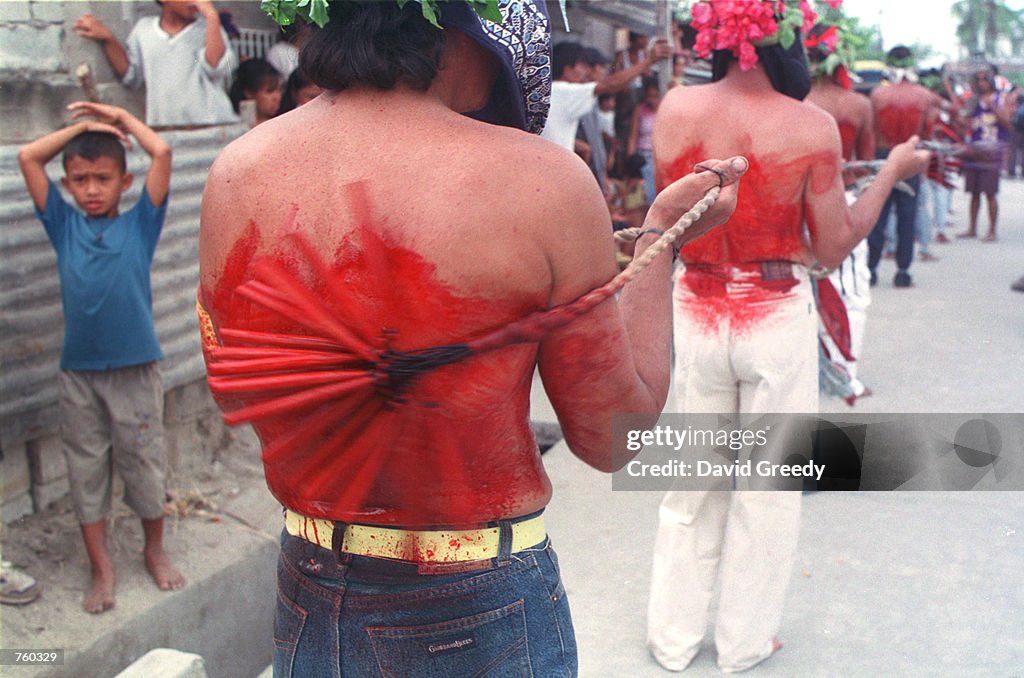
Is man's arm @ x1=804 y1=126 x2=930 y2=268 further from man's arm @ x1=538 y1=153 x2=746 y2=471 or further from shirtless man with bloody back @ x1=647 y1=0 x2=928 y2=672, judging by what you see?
man's arm @ x1=538 y1=153 x2=746 y2=471

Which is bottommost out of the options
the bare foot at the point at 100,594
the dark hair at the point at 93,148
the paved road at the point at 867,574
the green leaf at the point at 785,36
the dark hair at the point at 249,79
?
the paved road at the point at 867,574

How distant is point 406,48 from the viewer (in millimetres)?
1306

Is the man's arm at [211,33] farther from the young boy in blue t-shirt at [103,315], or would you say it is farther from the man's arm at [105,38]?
the young boy in blue t-shirt at [103,315]

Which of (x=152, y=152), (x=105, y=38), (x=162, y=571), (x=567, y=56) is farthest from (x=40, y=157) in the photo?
(x=567, y=56)

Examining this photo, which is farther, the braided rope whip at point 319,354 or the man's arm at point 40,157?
the man's arm at point 40,157

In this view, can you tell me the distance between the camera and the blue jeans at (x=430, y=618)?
1.39 m

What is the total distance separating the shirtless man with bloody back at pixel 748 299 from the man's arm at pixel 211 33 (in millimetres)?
2584

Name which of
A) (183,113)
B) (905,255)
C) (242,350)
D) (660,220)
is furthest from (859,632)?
(905,255)

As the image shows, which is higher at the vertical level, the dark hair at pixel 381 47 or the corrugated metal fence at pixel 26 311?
the dark hair at pixel 381 47

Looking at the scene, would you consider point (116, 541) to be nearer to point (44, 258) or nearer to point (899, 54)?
point (44, 258)

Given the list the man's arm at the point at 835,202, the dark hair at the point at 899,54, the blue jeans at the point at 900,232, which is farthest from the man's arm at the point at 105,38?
the dark hair at the point at 899,54

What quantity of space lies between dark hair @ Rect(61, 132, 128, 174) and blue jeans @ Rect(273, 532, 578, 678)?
8.31 ft

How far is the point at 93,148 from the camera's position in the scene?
3518 mm

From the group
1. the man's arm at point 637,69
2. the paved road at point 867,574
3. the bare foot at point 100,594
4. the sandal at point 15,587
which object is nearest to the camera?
the paved road at point 867,574
